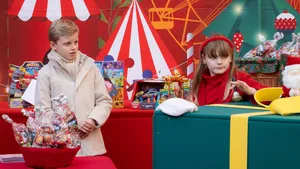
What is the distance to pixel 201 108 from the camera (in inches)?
73.2

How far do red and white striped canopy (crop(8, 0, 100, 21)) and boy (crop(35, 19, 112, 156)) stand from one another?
4.94ft

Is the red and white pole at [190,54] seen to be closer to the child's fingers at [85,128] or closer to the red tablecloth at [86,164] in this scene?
the child's fingers at [85,128]

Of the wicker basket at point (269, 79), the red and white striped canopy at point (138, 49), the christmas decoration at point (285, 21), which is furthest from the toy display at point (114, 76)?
the christmas decoration at point (285, 21)

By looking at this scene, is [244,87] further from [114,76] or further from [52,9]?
[52,9]

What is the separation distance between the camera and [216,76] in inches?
103

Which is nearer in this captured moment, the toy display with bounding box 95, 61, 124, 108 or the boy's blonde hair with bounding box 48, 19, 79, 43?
the boy's blonde hair with bounding box 48, 19, 79, 43

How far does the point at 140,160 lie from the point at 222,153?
2070 millimetres

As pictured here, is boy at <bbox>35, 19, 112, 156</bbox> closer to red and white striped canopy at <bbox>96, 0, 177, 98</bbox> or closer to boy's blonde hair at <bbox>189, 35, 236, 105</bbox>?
boy's blonde hair at <bbox>189, 35, 236, 105</bbox>

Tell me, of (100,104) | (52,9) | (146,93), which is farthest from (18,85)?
(52,9)

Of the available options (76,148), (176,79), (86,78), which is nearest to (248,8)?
(176,79)

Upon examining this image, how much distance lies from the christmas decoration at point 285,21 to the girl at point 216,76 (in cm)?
203

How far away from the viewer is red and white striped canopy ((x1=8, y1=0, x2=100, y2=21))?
459 centimetres

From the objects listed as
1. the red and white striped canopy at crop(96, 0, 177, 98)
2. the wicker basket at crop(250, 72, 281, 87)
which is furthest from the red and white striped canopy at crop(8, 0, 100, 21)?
the wicker basket at crop(250, 72, 281, 87)

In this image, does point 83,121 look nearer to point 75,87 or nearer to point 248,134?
point 75,87
